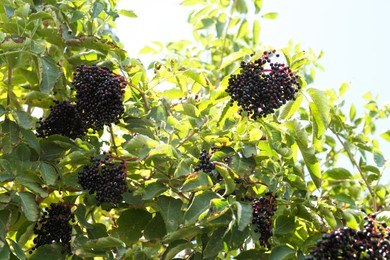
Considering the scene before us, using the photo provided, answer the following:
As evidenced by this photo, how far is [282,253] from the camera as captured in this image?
98.0 inches

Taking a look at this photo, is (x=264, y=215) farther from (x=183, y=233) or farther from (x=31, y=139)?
(x=31, y=139)

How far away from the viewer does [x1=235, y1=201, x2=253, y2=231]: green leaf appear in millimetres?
Answer: 2389

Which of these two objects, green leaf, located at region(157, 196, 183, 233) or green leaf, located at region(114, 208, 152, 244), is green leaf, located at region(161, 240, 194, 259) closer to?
green leaf, located at region(157, 196, 183, 233)

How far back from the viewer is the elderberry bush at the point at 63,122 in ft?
9.95

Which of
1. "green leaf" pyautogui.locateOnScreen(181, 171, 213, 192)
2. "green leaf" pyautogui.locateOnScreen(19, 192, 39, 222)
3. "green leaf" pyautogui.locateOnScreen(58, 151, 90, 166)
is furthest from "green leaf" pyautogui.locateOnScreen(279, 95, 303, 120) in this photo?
"green leaf" pyautogui.locateOnScreen(19, 192, 39, 222)

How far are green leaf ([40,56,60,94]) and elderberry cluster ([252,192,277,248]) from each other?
1017 millimetres

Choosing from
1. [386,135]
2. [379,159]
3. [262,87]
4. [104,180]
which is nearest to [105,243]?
[104,180]

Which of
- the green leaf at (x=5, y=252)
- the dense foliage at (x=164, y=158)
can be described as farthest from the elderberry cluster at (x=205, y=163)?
the green leaf at (x=5, y=252)

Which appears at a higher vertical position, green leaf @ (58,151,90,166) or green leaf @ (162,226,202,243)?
green leaf @ (58,151,90,166)

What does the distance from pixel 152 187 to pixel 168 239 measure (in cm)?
24

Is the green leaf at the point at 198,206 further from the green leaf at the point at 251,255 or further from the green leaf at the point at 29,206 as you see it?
the green leaf at the point at 29,206

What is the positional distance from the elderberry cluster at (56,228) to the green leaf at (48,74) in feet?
1.68

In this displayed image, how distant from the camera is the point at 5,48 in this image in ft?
9.37

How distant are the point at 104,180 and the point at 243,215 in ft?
2.02
